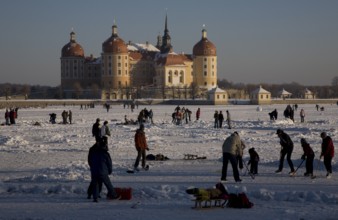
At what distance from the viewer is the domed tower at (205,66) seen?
4171 inches

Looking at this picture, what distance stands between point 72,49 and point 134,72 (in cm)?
1188

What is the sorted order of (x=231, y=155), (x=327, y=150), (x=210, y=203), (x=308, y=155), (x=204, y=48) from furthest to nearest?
(x=204, y=48)
(x=308, y=155)
(x=327, y=150)
(x=231, y=155)
(x=210, y=203)

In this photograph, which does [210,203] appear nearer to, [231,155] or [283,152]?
[231,155]

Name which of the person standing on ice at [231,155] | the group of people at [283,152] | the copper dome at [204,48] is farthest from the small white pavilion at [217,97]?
Answer: the person standing on ice at [231,155]

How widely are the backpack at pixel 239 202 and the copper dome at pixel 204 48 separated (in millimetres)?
98524

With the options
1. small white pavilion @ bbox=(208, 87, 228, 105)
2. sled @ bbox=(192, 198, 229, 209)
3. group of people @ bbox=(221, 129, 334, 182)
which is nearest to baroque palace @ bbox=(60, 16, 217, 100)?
small white pavilion @ bbox=(208, 87, 228, 105)

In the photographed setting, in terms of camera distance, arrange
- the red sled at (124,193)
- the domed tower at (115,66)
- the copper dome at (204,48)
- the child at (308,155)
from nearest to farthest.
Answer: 1. the red sled at (124,193)
2. the child at (308,155)
3. the domed tower at (115,66)
4. the copper dome at (204,48)

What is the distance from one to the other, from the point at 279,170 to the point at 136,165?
2.98m

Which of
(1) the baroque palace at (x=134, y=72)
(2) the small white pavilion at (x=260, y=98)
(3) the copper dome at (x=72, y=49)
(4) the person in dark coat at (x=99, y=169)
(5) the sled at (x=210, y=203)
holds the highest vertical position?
(3) the copper dome at (x=72, y=49)

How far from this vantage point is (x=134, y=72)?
10481cm

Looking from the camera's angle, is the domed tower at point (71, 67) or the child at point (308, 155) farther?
the domed tower at point (71, 67)

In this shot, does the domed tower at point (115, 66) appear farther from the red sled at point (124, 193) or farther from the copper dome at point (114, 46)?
the red sled at point (124, 193)

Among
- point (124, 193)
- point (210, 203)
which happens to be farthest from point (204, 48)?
point (210, 203)

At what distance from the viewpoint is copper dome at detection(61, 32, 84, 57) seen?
105m
